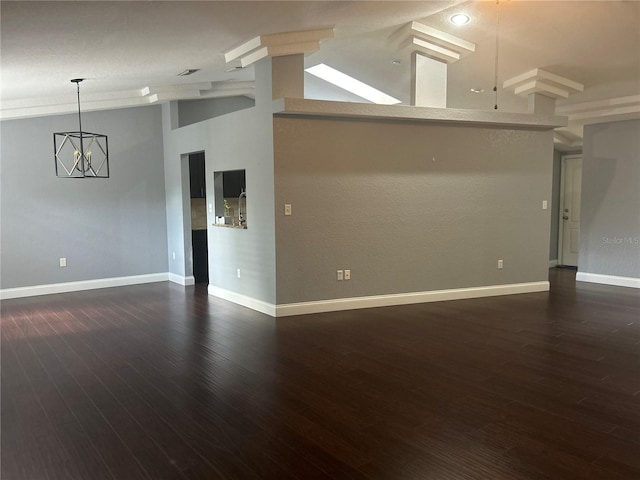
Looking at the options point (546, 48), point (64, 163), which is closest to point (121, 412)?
point (64, 163)

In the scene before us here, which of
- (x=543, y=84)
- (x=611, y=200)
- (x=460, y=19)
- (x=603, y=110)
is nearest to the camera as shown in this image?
(x=460, y=19)

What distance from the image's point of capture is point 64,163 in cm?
678

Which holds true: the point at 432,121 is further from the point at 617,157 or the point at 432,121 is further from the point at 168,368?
the point at 168,368

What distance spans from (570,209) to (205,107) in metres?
6.81

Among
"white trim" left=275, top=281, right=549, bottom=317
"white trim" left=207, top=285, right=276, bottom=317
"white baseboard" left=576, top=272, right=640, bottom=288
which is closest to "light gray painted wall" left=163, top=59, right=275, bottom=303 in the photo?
"white trim" left=207, top=285, right=276, bottom=317

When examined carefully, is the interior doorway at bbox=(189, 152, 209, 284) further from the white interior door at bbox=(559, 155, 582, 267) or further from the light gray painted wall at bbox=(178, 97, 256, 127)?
the white interior door at bbox=(559, 155, 582, 267)

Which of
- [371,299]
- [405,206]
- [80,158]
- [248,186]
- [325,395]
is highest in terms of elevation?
[80,158]

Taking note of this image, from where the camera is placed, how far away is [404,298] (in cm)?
580

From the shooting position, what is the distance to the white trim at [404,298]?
209 inches

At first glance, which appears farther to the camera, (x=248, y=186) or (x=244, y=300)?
(x=244, y=300)

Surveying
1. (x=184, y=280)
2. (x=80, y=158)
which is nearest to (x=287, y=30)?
(x=80, y=158)

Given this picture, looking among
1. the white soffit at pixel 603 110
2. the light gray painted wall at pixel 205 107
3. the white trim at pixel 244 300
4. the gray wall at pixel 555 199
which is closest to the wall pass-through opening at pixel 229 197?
the white trim at pixel 244 300

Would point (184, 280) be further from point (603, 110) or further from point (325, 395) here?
point (603, 110)

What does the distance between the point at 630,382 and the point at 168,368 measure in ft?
11.1
